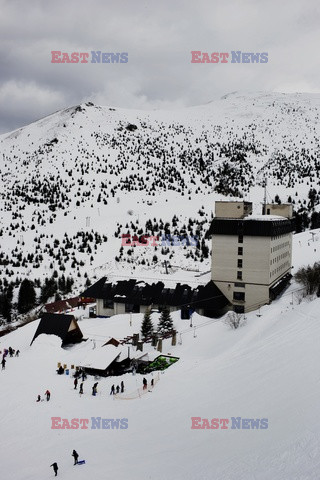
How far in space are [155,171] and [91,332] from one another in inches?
3015

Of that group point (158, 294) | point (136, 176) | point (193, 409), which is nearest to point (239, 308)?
point (158, 294)

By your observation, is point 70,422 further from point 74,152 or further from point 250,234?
point 74,152

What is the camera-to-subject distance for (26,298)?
52.0 meters

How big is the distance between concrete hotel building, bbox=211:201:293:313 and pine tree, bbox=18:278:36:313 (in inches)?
951

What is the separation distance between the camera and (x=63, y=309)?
4731cm

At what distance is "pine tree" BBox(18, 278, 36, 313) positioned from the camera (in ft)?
170

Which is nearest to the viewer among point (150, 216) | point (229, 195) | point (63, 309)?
point (63, 309)

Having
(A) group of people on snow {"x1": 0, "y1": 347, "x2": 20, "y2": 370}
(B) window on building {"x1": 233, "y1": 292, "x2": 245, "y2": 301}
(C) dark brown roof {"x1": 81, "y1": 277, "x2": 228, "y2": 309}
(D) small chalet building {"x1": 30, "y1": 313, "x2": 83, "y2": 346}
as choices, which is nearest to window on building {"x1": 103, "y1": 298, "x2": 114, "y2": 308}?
(C) dark brown roof {"x1": 81, "y1": 277, "x2": 228, "y2": 309}

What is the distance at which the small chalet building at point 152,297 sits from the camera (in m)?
41.7

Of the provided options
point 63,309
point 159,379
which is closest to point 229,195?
point 63,309

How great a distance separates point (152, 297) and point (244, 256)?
10838 millimetres

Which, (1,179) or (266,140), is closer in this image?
(1,179)

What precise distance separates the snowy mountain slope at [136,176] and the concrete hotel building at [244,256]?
16.3ft

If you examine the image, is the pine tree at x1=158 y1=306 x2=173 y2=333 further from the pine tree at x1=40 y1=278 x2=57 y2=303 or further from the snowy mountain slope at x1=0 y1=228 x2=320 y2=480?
the pine tree at x1=40 y1=278 x2=57 y2=303
